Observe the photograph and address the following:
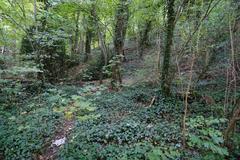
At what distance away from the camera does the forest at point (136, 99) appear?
437 centimetres

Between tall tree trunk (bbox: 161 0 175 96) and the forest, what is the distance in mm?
32

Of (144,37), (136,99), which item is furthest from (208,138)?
(144,37)

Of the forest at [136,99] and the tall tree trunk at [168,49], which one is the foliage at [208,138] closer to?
the forest at [136,99]

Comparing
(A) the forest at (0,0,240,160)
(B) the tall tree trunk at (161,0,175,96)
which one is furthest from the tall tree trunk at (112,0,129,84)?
(B) the tall tree trunk at (161,0,175,96)

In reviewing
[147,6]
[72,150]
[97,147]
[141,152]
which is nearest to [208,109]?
[141,152]

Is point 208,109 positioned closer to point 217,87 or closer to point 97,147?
point 217,87

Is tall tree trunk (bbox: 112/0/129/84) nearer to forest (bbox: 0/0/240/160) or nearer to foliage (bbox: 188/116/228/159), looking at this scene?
forest (bbox: 0/0/240/160)

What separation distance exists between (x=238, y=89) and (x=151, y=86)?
336 centimetres

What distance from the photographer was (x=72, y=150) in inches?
190

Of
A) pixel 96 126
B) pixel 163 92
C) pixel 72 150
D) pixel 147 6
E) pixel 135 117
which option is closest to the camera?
pixel 72 150

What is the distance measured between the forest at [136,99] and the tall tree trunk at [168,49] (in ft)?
0.10

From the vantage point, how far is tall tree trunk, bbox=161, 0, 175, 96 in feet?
23.4

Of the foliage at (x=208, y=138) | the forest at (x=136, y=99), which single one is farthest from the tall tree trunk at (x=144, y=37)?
the foliage at (x=208, y=138)

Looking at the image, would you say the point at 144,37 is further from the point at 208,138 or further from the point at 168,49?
the point at 208,138
